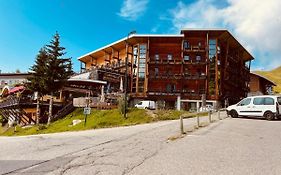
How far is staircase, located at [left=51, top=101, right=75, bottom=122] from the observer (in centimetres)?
3736

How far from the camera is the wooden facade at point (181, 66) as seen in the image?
54719 millimetres

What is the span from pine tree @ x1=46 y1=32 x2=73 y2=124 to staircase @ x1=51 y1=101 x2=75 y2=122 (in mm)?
1390

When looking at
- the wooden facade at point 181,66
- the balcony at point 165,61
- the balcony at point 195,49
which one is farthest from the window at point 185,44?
the balcony at point 165,61

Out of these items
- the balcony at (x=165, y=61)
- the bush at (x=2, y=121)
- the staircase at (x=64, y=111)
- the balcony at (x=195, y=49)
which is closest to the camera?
the staircase at (x=64, y=111)

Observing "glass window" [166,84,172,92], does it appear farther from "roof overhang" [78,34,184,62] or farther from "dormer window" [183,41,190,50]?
"roof overhang" [78,34,184,62]

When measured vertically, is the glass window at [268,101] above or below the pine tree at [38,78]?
below

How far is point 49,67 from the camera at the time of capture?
119ft

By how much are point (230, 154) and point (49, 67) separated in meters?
30.9

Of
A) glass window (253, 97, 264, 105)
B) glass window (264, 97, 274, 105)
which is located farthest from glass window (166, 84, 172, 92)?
glass window (264, 97, 274, 105)

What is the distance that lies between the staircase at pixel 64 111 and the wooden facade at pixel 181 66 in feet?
59.7

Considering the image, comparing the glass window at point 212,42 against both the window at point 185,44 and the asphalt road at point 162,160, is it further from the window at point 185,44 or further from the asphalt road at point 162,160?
the asphalt road at point 162,160

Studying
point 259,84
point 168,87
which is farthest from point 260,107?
point 259,84

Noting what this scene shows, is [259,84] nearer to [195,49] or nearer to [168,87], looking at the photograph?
[195,49]

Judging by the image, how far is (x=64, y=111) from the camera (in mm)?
38188
